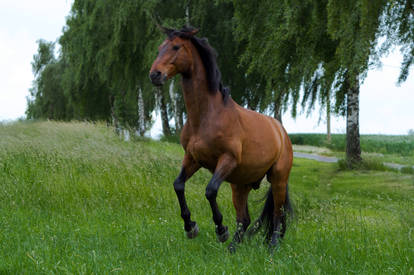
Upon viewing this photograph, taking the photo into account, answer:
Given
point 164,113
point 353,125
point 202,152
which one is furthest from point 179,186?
point 164,113

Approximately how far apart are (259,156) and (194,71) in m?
1.06

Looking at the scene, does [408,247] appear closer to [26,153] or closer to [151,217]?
[151,217]

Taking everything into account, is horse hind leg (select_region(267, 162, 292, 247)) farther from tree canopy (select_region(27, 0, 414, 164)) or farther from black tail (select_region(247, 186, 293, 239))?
tree canopy (select_region(27, 0, 414, 164))

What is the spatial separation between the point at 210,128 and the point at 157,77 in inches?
26.9

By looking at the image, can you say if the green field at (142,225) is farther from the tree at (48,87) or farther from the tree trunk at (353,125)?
the tree at (48,87)

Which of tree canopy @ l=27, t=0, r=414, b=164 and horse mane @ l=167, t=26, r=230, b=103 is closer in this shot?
horse mane @ l=167, t=26, r=230, b=103

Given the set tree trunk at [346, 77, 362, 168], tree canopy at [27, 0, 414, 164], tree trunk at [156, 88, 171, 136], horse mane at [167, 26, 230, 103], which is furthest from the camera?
tree trunk at [156, 88, 171, 136]

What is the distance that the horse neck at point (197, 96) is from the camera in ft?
13.1

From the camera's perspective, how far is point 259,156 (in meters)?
4.29

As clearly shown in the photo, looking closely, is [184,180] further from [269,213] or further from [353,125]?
[353,125]

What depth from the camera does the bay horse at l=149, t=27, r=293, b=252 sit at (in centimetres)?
383

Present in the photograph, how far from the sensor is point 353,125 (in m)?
14.6

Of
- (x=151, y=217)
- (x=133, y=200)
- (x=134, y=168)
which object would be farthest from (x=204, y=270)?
(x=134, y=168)

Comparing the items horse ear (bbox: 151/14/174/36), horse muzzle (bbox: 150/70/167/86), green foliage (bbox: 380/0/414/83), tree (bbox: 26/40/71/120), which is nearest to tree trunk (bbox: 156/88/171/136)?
horse ear (bbox: 151/14/174/36)
